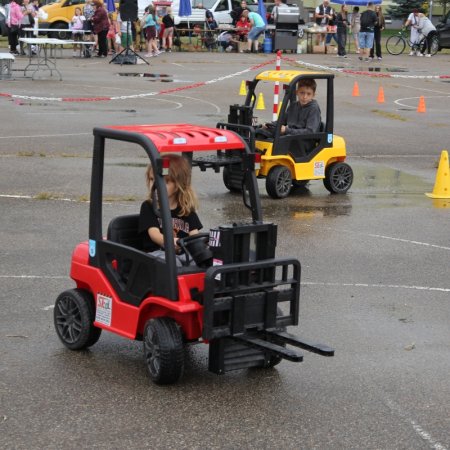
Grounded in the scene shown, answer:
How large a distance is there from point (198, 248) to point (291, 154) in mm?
6809

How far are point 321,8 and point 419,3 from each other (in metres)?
18.4

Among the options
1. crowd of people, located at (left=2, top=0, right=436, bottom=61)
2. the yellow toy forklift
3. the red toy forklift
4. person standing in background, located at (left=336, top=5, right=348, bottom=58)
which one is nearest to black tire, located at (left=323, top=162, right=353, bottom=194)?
the yellow toy forklift

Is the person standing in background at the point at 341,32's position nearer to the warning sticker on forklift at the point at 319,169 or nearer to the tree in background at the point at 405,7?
the tree in background at the point at 405,7

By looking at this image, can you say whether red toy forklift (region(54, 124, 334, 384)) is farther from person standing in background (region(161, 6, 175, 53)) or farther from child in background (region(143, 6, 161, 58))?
person standing in background (region(161, 6, 175, 53))

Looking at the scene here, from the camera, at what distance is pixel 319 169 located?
13.1 meters

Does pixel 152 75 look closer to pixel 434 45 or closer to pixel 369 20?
pixel 369 20

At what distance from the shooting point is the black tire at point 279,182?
41.7ft

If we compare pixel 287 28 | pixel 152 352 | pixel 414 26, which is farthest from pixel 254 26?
pixel 152 352

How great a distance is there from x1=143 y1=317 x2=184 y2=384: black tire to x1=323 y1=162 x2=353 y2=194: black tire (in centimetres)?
734

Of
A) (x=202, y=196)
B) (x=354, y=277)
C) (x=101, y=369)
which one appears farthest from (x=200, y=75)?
(x=101, y=369)

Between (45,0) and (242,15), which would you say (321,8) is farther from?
(45,0)

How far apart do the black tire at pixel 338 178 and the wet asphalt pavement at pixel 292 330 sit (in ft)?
0.57

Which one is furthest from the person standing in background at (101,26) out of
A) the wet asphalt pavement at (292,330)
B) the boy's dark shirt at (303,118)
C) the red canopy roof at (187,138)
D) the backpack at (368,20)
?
the red canopy roof at (187,138)

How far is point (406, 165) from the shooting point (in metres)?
16.2
